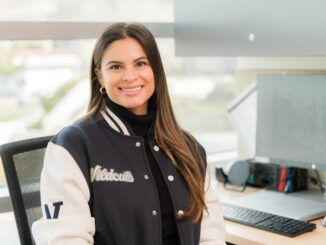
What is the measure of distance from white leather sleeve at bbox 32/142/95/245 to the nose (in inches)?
11.1

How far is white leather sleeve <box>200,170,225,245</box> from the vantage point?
61.4 inches

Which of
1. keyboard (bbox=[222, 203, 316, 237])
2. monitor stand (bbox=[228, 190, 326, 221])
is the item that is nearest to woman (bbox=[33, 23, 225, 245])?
keyboard (bbox=[222, 203, 316, 237])

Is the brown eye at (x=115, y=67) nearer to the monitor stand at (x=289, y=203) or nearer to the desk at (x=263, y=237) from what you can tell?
the desk at (x=263, y=237)

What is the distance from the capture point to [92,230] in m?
1.36

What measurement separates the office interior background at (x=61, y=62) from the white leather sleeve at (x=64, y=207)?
2.13ft

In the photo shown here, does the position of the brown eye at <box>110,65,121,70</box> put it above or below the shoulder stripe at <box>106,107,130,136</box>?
above

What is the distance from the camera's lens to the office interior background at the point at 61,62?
2.03 metres

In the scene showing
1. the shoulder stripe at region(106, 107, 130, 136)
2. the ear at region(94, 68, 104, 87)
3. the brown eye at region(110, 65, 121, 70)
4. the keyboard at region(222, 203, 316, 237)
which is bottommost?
the keyboard at region(222, 203, 316, 237)

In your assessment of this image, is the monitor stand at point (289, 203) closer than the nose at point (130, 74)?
No

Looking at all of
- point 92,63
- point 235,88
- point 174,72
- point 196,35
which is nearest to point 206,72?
point 174,72

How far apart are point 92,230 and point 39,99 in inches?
50.1

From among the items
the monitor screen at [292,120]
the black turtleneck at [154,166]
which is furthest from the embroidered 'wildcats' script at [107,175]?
the monitor screen at [292,120]

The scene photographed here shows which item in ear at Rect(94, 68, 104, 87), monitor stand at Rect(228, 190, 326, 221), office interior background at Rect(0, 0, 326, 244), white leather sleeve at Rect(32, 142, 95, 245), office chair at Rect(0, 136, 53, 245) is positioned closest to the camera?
white leather sleeve at Rect(32, 142, 95, 245)

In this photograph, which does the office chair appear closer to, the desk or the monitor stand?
the desk
